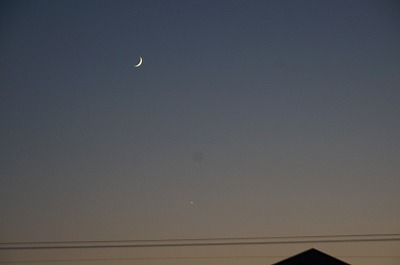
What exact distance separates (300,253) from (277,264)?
818 mm

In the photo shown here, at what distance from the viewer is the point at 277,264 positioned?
55.9 feet

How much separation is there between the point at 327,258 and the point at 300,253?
84 cm

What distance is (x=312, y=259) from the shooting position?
55.7ft

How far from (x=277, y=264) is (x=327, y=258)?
1500 millimetres

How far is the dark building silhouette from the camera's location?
16703mm

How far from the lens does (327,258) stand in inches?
664

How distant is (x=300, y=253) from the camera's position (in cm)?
1725

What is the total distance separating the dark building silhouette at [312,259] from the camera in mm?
16703
